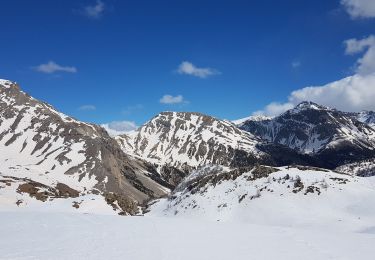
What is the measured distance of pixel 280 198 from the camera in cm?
8106

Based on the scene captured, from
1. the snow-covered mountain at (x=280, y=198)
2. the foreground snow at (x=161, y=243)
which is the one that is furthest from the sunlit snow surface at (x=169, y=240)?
the snow-covered mountain at (x=280, y=198)

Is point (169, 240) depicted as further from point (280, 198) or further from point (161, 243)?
point (280, 198)

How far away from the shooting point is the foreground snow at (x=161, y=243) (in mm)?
23234

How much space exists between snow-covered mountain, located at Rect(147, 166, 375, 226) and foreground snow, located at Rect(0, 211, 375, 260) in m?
35.9

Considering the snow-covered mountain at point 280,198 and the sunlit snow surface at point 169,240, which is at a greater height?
the snow-covered mountain at point 280,198

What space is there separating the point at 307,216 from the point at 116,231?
150 feet

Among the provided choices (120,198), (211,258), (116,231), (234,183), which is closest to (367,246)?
(211,258)

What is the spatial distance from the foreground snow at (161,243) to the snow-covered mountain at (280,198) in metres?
35.9

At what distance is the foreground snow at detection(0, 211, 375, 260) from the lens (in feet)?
76.2

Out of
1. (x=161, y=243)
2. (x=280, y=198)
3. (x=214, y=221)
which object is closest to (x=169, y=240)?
(x=161, y=243)

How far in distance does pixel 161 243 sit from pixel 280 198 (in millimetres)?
57410

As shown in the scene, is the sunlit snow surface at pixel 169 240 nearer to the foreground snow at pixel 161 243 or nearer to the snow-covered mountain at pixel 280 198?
the foreground snow at pixel 161 243

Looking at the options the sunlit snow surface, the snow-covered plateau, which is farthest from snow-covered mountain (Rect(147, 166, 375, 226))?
the sunlit snow surface

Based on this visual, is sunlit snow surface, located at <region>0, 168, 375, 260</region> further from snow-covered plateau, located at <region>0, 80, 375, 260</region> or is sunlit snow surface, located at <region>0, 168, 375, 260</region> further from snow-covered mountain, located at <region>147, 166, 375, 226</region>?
snow-covered mountain, located at <region>147, 166, 375, 226</region>
